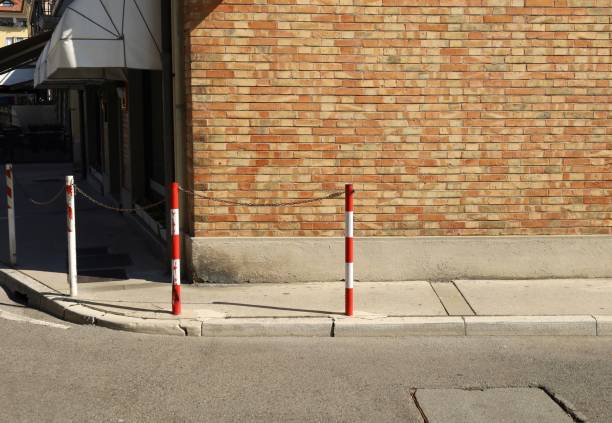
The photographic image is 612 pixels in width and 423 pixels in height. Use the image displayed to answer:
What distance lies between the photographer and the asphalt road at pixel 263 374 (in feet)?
17.7

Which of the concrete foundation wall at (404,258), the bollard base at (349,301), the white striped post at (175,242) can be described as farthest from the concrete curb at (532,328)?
the white striped post at (175,242)

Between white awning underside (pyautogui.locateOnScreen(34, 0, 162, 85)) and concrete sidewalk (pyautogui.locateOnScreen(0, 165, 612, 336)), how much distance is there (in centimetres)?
240

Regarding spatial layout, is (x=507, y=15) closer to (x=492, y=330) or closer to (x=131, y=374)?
(x=492, y=330)

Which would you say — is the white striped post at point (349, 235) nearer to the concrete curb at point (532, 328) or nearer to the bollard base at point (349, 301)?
the bollard base at point (349, 301)

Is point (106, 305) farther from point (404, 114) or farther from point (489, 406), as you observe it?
point (489, 406)

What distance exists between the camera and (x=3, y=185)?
20.6 m

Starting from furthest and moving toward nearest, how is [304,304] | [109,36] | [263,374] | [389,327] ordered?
[109,36] → [304,304] → [389,327] → [263,374]

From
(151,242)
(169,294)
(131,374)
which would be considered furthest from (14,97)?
(131,374)

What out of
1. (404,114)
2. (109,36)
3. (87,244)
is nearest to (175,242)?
(404,114)

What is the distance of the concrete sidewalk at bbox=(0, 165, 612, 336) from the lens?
7.34 meters

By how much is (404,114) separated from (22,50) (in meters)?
7.71

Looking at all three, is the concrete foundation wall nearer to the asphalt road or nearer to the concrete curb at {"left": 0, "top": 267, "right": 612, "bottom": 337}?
the concrete curb at {"left": 0, "top": 267, "right": 612, "bottom": 337}

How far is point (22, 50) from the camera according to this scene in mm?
13672

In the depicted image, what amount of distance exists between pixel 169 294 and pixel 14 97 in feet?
106
